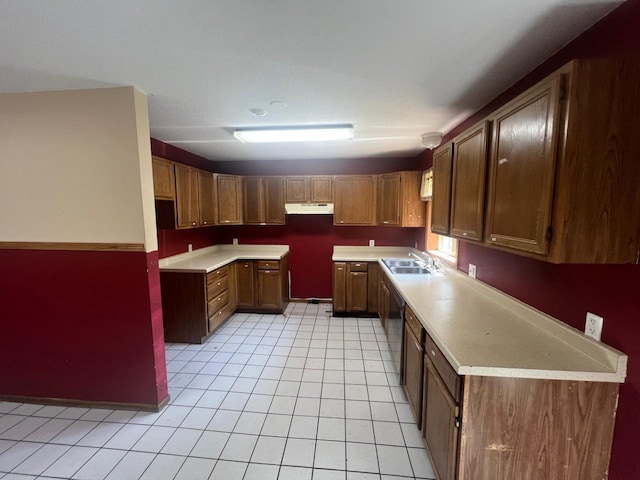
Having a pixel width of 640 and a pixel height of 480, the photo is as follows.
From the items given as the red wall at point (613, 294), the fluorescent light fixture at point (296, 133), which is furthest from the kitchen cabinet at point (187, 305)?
the red wall at point (613, 294)

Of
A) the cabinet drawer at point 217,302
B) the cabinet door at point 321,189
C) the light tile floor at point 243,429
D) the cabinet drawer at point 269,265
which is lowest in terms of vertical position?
the light tile floor at point 243,429

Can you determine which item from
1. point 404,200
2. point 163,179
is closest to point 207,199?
point 163,179

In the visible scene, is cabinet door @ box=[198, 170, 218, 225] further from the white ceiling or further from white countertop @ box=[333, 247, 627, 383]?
white countertop @ box=[333, 247, 627, 383]

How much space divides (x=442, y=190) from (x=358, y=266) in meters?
1.98

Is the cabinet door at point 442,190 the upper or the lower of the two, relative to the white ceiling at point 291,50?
lower

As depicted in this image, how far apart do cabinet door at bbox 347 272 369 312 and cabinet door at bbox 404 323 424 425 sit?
70.1 inches

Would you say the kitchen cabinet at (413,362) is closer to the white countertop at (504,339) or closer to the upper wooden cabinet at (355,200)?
the white countertop at (504,339)

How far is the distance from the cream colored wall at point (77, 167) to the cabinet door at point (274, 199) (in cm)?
236

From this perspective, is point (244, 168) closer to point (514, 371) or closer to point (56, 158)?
point (56, 158)

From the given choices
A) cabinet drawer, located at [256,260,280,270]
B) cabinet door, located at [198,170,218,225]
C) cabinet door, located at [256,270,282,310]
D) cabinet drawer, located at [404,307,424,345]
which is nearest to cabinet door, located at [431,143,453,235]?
cabinet drawer, located at [404,307,424,345]

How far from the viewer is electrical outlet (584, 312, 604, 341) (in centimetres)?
126

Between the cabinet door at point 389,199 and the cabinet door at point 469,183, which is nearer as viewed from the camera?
the cabinet door at point 469,183

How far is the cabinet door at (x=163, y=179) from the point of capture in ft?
9.59

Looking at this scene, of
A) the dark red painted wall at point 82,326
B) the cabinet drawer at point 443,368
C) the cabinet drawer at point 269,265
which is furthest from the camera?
the cabinet drawer at point 269,265
